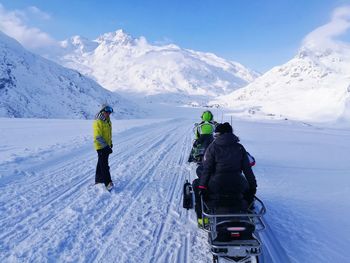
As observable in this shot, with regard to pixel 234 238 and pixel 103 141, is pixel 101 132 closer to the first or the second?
pixel 103 141

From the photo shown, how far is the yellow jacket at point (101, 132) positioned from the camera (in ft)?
28.4

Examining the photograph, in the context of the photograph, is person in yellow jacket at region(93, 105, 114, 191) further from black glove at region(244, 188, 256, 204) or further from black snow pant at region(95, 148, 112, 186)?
black glove at region(244, 188, 256, 204)

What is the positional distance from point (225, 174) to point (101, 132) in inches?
176

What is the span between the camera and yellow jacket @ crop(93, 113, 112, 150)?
865 cm

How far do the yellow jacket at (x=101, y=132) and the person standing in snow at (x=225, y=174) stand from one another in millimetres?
4102

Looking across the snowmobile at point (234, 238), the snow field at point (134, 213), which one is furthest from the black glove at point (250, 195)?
the snow field at point (134, 213)

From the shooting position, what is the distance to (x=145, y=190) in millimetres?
8852

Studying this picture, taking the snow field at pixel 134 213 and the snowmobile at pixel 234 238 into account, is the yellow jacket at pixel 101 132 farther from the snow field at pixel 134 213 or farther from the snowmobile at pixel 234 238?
the snowmobile at pixel 234 238

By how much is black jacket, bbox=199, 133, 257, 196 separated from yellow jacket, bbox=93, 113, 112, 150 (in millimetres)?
4112

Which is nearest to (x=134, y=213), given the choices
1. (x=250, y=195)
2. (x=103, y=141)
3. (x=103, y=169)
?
(x=103, y=169)

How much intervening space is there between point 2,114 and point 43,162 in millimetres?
177237

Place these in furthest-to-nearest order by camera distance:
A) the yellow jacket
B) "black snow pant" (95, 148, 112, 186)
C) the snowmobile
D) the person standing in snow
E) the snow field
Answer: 1. "black snow pant" (95, 148, 112, 186)
2. the yellow jacket
3. the snow field
4. the person standing in snow
5. the snowmobile

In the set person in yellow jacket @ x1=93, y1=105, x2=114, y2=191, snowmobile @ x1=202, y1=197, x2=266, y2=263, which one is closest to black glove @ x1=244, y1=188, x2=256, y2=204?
snowmobile @ x1=202, y1=197, x2=266, y2=263

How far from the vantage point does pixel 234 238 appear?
4781mm
